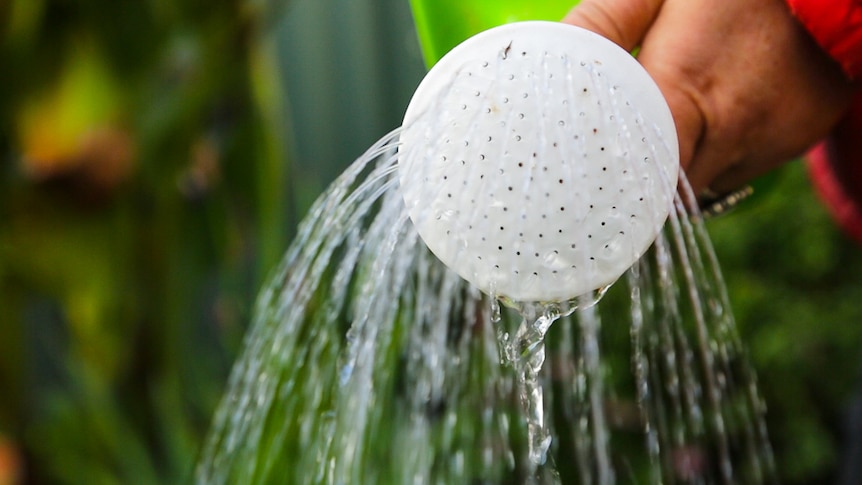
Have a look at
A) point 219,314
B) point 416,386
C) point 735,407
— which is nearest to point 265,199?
point 219,314

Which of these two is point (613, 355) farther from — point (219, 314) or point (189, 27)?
point (189, 27)

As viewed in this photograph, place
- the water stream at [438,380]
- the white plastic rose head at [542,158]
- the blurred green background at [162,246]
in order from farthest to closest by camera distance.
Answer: the blurred green background at [162,246]
the water stream at [438,380]
the white plastic rose head at [542,158]

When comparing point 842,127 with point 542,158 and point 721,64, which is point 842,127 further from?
point 542,158

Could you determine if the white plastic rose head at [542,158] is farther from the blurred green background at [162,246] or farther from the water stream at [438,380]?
the blurred green background at [162,246]

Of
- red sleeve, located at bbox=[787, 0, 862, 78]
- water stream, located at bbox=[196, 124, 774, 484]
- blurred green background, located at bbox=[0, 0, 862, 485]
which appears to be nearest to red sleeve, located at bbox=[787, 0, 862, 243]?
red sleeve, located at bbox=[787, 0, 862, 78]

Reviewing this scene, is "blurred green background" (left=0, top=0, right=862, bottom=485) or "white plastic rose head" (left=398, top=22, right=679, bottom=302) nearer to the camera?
"white plastic rose head" (left=398, top=22, right=679, bottom=302)

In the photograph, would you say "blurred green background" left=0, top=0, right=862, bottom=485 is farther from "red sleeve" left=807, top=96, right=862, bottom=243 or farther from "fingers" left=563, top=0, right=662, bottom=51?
"fingers" left=563, top=0, right=662, bottom=51

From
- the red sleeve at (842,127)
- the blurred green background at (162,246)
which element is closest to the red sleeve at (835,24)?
the red sleeve at (842,127)
